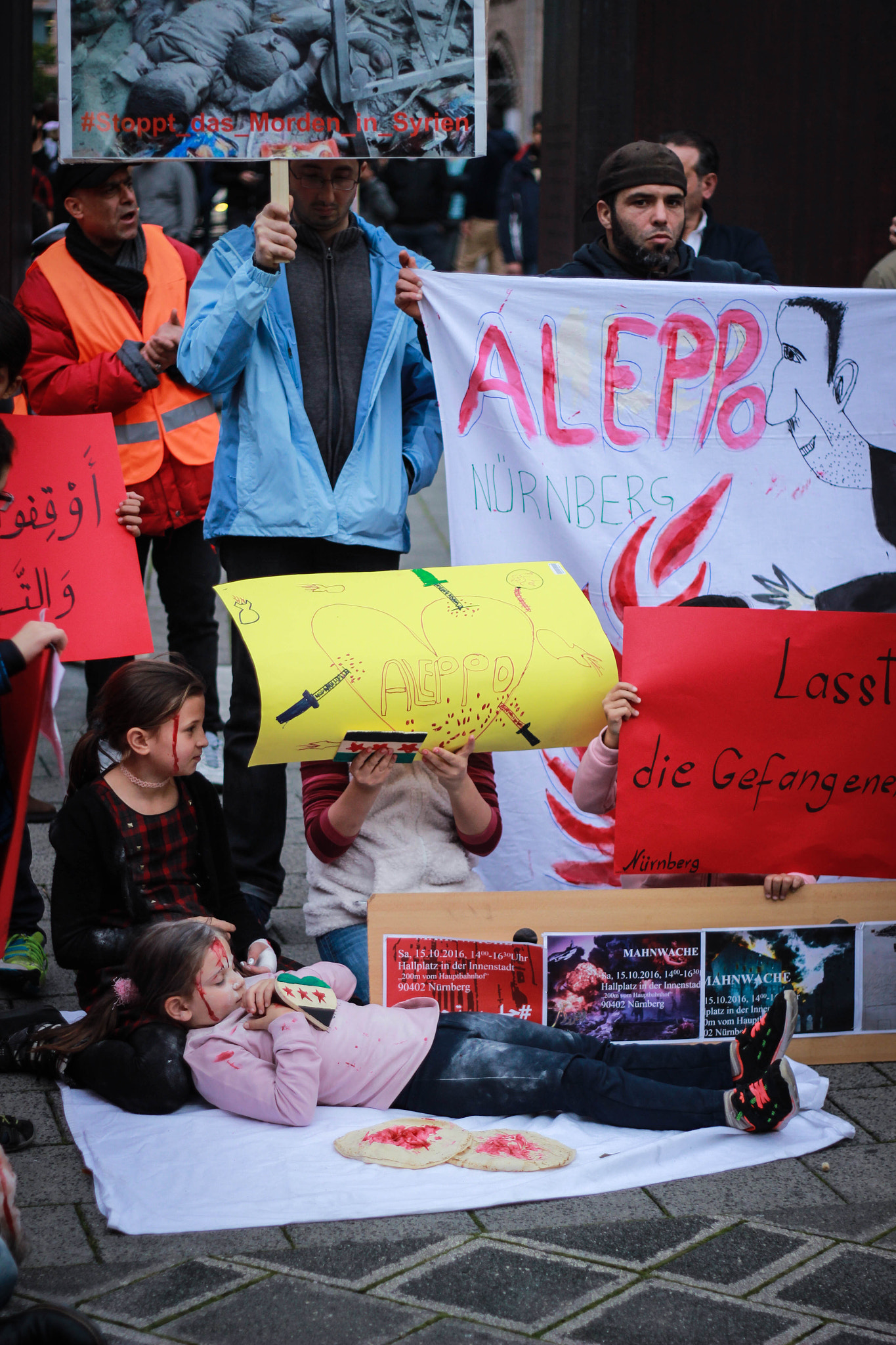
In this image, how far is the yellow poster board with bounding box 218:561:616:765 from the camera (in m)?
3.04

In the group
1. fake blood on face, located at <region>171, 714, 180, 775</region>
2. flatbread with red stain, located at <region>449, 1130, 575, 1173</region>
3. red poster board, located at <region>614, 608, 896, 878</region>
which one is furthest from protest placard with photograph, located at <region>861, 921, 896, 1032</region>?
fake blood on face, located at <region>171, 714, 180, 775</region>

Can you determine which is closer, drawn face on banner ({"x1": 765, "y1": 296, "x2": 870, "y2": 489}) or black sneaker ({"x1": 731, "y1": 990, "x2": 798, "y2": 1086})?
black sneaker ({"x1": 731, "y1": 990, "x2": 798, "y2": 1086})

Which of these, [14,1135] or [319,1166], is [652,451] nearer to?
[319,1166]

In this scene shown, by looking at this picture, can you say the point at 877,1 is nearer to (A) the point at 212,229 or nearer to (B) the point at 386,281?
(B) the point at 386,281

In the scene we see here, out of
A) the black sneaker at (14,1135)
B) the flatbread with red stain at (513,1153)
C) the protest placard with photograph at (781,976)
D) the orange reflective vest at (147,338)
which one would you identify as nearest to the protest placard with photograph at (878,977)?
the protest placard with photograph at (781,976)

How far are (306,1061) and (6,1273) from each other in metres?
0.83

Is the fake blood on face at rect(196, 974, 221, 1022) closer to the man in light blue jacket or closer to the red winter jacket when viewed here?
the man in light blue jacket

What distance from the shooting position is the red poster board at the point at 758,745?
321 centimetres

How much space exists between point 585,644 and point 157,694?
0.93 m

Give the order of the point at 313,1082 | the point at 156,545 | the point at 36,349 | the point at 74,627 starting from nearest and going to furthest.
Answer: the point at 313,1082 → the point at 74,627 → the point at 36,349 → the point at 156,545

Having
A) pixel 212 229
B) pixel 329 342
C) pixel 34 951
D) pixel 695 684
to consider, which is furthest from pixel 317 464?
pixel 212 229

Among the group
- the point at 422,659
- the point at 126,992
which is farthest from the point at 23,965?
the point at 422,659

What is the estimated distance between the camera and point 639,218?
12.9 ft

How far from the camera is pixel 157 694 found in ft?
10.4
